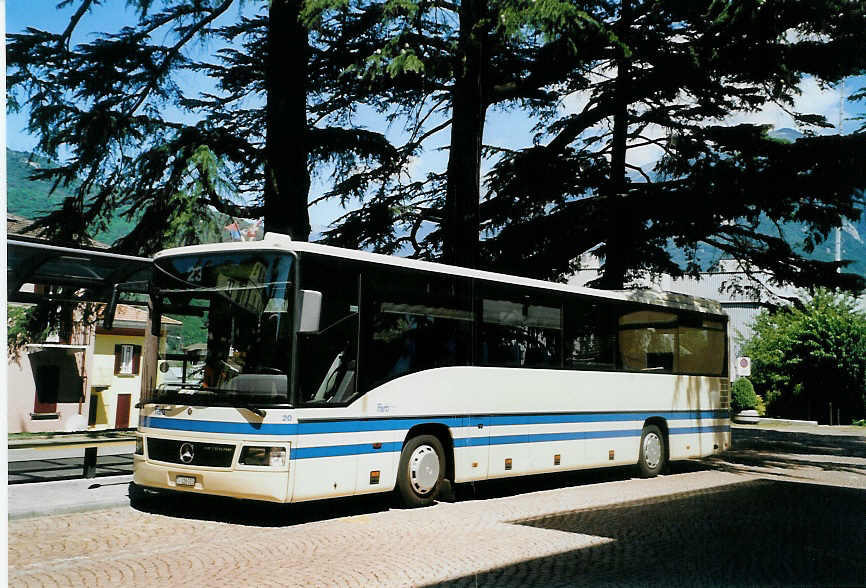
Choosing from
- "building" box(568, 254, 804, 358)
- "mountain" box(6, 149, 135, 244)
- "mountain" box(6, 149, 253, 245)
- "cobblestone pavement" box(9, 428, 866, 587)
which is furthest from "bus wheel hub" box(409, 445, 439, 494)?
"building" box(568, 254, 804, 358)

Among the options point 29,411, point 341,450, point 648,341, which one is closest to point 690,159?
point 648,341

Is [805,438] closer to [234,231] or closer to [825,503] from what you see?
[825,503]

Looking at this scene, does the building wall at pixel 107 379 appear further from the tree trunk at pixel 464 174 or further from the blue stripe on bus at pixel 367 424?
the blue stripe on bus at pixel 367 424

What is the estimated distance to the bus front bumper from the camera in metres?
9.23

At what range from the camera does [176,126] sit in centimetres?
1530

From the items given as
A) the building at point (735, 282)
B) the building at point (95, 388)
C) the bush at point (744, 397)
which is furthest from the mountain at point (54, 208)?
the bush at point (744, 397)

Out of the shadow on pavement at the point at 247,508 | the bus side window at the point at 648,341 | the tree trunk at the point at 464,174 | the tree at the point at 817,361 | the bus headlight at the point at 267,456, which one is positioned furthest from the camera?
the tree at the point at 817,361

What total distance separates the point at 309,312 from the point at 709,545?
4588mm

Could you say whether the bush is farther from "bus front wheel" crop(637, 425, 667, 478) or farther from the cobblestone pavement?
the cobblestone pavement

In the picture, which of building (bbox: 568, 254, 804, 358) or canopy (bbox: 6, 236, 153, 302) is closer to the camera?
canopy (bbox: 6, 236, 153, 302)

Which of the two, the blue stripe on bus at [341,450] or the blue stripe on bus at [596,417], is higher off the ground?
the blue stripe on bus at [596,417]

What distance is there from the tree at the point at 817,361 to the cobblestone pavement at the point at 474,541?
30.0 metres

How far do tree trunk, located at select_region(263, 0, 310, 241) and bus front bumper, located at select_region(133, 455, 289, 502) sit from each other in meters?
6.32

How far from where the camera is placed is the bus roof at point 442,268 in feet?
31.9
